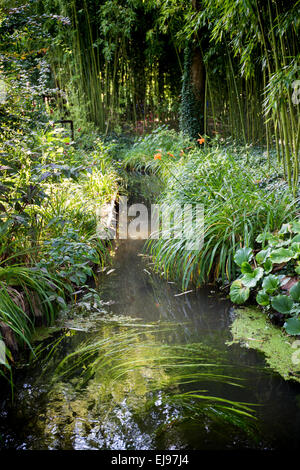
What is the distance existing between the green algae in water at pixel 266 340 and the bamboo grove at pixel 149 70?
369cm

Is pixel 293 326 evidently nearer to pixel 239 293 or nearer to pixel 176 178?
pixel 239 293

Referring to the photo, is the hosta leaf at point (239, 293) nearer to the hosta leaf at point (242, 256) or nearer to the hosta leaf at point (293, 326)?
the hosta leaf at point (242, 256)

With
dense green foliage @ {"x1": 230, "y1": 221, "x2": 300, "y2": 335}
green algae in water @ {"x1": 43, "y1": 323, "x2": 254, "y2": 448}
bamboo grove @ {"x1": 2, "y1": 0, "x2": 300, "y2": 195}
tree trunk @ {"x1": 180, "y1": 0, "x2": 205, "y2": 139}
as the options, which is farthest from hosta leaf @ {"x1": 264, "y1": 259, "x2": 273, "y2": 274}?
tree trunk @ {"x1": 180, "y1": 0, "x2": 205, "y2": 139}

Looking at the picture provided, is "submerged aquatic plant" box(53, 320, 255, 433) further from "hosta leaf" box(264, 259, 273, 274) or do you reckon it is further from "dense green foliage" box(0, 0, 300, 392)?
"hosta leaf" box(264, 259, 273, 274)

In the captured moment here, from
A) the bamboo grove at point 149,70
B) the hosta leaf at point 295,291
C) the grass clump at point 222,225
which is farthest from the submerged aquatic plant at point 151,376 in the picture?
the bamboo grove at point 149,70

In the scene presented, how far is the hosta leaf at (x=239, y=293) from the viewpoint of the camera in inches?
70.0

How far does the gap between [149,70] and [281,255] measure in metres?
8.34

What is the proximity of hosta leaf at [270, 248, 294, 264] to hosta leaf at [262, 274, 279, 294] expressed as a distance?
3.1 inches

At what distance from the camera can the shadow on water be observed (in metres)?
1.11

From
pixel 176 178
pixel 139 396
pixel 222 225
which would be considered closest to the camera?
pixel 139 396

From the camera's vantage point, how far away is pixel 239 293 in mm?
1792

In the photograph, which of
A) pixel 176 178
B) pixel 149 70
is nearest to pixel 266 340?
pixel 176 178

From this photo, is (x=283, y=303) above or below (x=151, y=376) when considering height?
above
